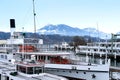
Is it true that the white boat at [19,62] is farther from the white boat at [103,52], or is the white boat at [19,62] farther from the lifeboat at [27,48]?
the white boat at [103,52]

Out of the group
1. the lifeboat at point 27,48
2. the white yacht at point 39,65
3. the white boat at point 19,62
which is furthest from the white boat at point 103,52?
the lifeboat at point 27,48

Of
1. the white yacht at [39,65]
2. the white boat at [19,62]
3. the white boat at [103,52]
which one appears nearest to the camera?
the white boat at [19,62]

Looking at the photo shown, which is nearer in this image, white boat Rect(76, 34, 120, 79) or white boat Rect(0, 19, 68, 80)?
white boat Rect(0, 19, 68, 80)

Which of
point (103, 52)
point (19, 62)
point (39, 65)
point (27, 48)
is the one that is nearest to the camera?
point (39, 65)

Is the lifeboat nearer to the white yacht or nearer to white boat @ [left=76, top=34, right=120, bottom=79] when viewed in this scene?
the white yacht

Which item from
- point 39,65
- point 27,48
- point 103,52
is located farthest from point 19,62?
point 103,52

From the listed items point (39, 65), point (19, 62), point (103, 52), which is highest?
point (19, 62)

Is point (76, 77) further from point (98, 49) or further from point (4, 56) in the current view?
point (98, 49)

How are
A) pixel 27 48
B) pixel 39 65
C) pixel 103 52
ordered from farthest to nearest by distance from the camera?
pixel 103 52
pixel 27 48
pixel 39 65

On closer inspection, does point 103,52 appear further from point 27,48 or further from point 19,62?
point 19,62

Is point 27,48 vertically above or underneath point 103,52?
above

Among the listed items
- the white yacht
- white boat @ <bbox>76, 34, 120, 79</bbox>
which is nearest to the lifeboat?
the white yacht

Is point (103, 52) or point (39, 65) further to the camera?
point (103, 52)

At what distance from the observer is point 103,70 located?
2792 cm
